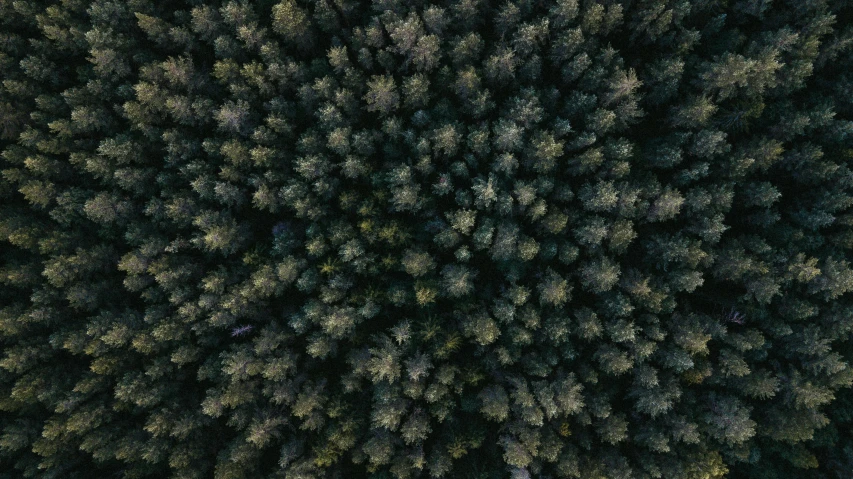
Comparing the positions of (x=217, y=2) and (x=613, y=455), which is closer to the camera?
(x=613, y=455)

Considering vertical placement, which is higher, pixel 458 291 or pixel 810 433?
pixel 458 291

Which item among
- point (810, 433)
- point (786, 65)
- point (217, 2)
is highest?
point (217, 2)

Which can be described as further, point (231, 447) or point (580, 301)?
point (580, 301)

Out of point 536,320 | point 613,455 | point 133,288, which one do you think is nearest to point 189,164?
point 133,288

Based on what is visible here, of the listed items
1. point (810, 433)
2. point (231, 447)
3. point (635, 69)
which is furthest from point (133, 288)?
point (810, 433)

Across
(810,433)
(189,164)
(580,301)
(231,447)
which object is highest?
(189,164)

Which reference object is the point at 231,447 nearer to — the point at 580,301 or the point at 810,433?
the point at 580,301

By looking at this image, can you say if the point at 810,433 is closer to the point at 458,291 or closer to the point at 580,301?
the point at 580,301
